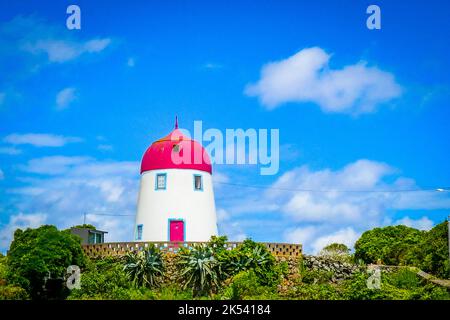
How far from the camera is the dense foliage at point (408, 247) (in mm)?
34438

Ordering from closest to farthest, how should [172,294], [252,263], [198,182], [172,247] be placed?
[172,294]
[252,263]
[172,247]
[198,182]

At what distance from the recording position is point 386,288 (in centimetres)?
2917

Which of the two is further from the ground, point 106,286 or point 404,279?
point 404,279

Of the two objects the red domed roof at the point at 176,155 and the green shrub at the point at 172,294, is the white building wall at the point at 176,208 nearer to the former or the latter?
the red domed roof at the point at 176,155

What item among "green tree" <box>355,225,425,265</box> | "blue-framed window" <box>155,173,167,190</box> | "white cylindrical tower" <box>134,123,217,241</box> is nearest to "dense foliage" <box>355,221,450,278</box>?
Result: "green tree" <box>355,225,425,265</box>

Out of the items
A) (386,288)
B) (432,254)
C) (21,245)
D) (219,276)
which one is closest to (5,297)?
(21,245)

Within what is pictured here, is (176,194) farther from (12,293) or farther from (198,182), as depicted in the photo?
(12,293)

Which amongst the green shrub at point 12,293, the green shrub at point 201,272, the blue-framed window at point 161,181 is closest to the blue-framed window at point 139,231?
the blue-framed window at point 161,181

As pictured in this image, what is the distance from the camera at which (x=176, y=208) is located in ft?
119

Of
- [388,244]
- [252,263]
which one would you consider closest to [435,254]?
[252,263]

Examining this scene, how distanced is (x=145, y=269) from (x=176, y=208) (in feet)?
19.2
